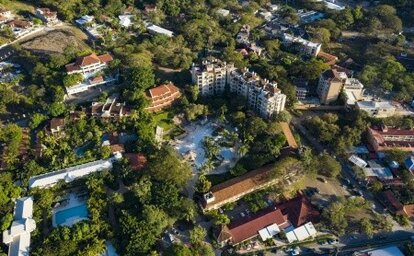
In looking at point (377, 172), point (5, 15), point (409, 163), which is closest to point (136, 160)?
point (377, 172)

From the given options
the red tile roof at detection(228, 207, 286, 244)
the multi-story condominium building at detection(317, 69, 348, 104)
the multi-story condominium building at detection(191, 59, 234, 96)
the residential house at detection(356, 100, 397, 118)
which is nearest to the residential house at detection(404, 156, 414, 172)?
the residential house at detection(356, 100, 397, 118)

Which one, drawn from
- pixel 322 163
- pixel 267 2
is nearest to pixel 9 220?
pixel 322 163

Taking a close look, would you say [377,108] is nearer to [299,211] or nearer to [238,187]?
[299,211]

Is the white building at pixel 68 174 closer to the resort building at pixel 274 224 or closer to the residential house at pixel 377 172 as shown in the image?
the resort building at pixel 274 224

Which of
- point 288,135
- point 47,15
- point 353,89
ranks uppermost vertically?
point 353,89

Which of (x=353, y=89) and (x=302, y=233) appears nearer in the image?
(x=302, y=233)

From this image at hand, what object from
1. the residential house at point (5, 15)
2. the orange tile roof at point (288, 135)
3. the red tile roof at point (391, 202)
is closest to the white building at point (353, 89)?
the orange tile roof at point (288, 135)

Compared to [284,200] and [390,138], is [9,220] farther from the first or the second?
[390,138]
